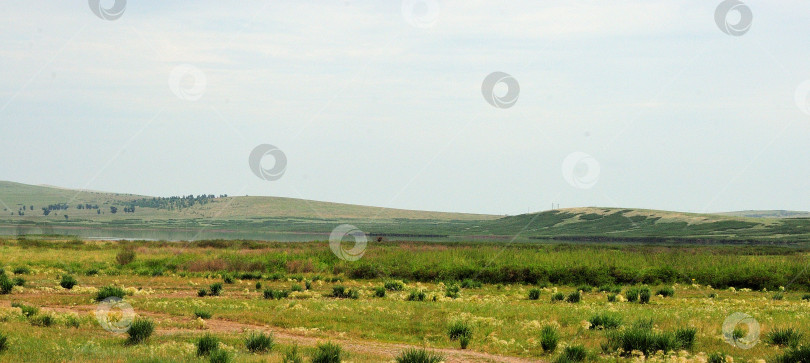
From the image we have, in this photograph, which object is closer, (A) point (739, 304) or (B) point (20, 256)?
(A) point (739, 304)

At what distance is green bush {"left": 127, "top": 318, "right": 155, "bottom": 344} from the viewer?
17.7 metres

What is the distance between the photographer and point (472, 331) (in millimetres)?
20766

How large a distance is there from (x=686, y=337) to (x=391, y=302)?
13295 mm

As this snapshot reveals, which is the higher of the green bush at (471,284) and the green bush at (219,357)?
the green bush at (219,357)

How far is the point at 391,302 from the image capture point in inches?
1144

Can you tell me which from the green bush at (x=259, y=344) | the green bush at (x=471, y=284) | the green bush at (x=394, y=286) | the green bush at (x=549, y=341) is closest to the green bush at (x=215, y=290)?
the green bush at (x=394, y=286)

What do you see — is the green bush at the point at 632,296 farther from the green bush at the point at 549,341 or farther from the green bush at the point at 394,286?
→ the green bush at the point at 549,341

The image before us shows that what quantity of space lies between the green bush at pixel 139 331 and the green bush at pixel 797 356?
1520 centimetres

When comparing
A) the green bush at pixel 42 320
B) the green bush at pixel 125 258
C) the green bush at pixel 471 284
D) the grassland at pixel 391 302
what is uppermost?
the green bush at pixel 125 258

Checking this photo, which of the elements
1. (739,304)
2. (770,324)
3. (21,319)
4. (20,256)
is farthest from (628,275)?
(20,256)

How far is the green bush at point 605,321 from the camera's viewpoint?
21.2m

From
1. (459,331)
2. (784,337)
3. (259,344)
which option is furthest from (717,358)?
(259,344)

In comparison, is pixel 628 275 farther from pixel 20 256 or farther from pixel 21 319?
pixel 20 256

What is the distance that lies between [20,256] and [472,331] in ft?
153
